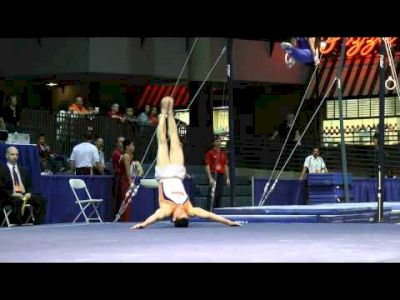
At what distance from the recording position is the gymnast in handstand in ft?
39.3

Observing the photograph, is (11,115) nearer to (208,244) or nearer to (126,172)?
(126,172)

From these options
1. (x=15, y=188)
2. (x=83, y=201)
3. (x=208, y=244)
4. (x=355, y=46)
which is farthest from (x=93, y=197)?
(x=355, y=46)

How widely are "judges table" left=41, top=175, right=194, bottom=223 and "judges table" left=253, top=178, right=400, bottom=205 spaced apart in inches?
77.7

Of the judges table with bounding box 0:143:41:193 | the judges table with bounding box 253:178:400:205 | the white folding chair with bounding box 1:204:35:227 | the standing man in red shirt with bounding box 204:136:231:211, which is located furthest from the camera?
the judges table with bounding box 253:178:400:205

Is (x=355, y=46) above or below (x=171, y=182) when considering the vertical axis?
above

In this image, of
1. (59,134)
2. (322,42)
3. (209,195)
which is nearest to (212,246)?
(209,195)

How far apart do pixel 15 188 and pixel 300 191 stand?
8.53 meters

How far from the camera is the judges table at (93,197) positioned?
16719mm

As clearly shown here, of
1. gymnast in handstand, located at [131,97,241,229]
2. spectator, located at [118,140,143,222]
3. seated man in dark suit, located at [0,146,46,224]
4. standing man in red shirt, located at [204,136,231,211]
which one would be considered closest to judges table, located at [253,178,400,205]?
standing man in red shirt, located at [204,136,231,211]

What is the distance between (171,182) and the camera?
12.0 meters

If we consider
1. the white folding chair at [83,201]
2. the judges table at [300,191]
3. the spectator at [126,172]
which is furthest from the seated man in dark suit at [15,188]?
the judges table at [300,191]

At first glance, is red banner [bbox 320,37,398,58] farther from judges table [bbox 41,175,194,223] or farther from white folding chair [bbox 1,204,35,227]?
white folding chair [bbox 1,204,35,227]

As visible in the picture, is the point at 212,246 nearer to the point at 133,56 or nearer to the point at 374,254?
the point at 374,254
